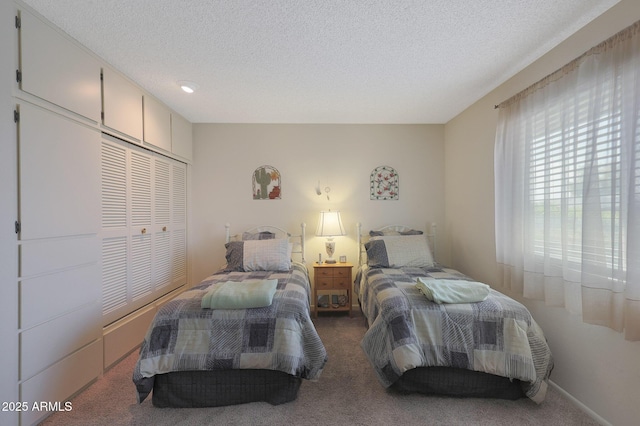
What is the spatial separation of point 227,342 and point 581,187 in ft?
8.15

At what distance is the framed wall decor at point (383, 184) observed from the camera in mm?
3600

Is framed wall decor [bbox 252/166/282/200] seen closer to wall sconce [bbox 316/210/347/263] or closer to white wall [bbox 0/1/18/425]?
wall sconce [bbox 316/210/347/263]

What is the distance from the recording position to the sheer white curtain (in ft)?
4.63

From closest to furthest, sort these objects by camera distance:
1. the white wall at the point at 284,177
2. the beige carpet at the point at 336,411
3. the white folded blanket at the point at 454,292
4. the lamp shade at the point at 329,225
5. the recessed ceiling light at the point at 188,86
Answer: the beige carpet at the point at 336,411
the white folded blanket at the point at 454,292
the recessed ceiling light at the point at 188,86
the lamp shade at the point at 329,225
the white wall at the point at 284,177

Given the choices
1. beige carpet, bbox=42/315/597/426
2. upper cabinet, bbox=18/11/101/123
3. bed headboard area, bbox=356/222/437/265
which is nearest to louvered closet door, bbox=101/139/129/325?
upper cabinet, bbox=18/11/101/123

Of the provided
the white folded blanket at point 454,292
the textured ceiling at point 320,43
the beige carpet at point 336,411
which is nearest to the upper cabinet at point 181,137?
the textured ceiling at point 320,43

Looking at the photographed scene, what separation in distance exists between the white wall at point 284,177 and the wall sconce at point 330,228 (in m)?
0.21

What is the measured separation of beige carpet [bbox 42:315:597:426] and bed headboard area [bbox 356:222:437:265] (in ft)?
5.57

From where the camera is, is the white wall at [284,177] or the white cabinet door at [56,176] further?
the white wall at [284,177]

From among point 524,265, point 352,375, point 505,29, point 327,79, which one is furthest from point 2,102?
point 524,265

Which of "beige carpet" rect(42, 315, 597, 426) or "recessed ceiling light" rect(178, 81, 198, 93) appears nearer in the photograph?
"beige carpet" rect(42, 315, 597, 426)

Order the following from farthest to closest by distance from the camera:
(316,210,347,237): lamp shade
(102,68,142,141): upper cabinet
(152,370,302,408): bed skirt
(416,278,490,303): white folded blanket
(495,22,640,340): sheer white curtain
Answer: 1. (316,210,347,237): lamp shade
2. (102,68,142,141): upper cabinet
3. (416,278,490,303): white folded blanket
4. (152,370,302,408): bed skirt
5. (495,22,640,340): sheer white curtain

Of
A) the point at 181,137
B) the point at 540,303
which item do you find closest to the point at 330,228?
the point at 540,303

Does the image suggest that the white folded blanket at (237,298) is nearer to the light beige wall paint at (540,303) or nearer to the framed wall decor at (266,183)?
the framed wall decor at (266,183)
